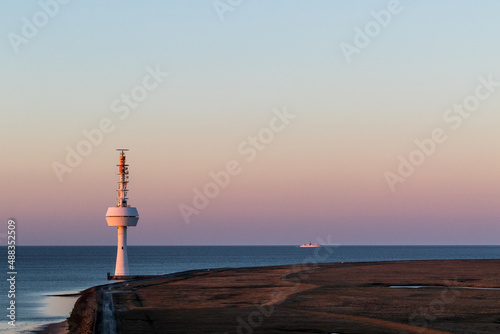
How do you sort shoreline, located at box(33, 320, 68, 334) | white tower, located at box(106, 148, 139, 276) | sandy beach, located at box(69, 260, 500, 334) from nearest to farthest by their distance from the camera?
sandy beach, located at box(69, 260, 500, 334) < shoreline, located at box(33, 320, 68, 334) < white tower, located at box(106, 148, 139, 276)

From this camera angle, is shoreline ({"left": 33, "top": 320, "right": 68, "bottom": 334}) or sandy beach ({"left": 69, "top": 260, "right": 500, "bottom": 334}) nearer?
sandy beach ({"left": 69, "top": 260, "right": 500, "bottom": 334})

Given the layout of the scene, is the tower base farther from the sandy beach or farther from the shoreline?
the shoreline

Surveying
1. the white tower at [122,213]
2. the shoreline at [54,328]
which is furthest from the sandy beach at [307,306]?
the white tower at [122,213]

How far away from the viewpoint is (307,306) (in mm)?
49531

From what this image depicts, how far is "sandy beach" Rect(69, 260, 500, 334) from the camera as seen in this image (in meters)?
39.8

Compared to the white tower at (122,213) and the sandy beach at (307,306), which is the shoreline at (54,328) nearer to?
the sandy beach at (307,306)

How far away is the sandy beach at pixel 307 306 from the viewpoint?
39.8 metres

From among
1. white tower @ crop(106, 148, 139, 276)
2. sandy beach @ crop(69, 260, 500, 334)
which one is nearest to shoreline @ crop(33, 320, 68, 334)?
sandy beach @ crop(69, 260, 500, 334)

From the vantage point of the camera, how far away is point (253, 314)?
45.5 m

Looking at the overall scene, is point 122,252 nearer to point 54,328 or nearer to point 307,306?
point 54,328

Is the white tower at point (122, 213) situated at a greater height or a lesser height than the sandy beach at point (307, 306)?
greater

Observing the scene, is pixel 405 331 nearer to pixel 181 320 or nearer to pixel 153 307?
pixel 181 320

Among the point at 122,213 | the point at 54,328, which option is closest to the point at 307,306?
the point at 54,328

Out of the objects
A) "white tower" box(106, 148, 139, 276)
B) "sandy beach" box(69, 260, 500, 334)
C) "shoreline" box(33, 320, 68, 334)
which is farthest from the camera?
"white tower" box(106, 148, 139, 276)
